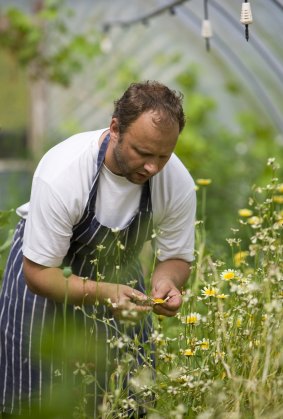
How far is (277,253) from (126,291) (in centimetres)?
41

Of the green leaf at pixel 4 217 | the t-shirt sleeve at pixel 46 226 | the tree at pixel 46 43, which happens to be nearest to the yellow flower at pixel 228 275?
the t-shirt sleeve at pixel 46 226

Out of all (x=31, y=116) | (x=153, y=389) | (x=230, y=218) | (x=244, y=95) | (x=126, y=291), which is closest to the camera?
(x=153, y=389)

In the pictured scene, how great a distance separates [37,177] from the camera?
255 centimetres

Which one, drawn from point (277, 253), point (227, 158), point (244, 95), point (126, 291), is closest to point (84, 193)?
point (126, 291)

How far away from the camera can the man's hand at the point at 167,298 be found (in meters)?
2.47

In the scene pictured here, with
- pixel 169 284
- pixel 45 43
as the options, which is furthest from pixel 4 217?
pixel 45 43

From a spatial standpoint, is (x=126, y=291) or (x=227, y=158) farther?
(x=227, y=158)

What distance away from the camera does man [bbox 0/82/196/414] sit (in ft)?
7.93

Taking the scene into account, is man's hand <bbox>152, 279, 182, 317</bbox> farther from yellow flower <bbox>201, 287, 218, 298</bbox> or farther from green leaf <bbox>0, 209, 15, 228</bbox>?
green leaf <bbox>0, 209, 15, 228</bbox>

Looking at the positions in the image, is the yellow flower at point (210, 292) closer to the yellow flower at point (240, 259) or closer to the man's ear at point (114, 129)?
the yellow flower at point (240, 259)

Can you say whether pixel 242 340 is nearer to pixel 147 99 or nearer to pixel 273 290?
pixel 273 290

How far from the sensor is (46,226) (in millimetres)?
2512

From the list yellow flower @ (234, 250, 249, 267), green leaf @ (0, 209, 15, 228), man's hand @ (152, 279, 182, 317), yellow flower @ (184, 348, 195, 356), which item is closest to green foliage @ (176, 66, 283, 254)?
yellow flower @ (234, 250, 249, 267)

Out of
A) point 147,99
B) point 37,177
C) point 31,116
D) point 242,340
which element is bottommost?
point 31,116
